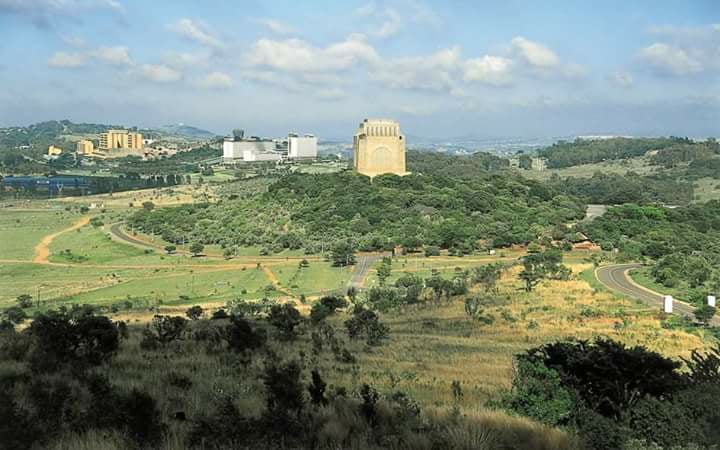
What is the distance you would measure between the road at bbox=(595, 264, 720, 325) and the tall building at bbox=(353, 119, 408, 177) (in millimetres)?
38117

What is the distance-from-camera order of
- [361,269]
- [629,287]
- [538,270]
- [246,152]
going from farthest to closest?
[246,152], [361,269], [538,270], [629,287]

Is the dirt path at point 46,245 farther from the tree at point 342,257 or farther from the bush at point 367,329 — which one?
the bush at point 367,329

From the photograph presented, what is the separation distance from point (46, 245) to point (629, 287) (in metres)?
46.9

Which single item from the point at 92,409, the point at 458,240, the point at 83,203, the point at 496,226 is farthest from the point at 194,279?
the point at 83,203

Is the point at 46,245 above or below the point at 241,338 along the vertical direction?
below

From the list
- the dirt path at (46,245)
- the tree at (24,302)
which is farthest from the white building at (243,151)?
the tree at (24,302)

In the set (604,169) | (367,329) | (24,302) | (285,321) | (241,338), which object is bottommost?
(24,302)

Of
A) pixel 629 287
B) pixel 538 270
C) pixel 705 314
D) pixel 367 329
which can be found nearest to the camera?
pixel 367 329

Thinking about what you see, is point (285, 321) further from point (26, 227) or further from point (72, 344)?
point (26, 227)

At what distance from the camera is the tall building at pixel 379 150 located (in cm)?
7338

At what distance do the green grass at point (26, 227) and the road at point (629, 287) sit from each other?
137ft

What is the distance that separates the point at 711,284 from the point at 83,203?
77434 mm

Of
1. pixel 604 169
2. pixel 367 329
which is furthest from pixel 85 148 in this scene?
pixel 367 329

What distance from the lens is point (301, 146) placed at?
172250mm
